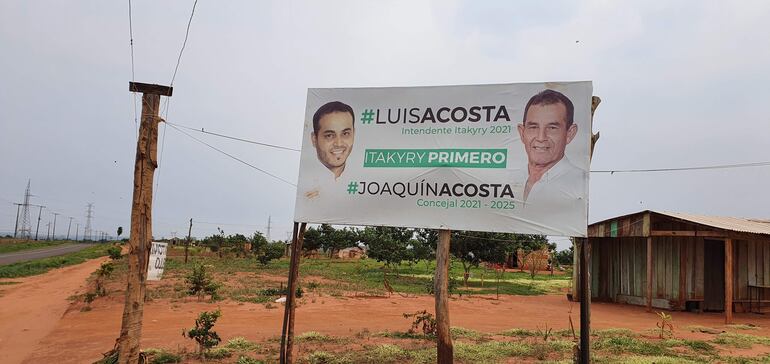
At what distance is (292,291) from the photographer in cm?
666

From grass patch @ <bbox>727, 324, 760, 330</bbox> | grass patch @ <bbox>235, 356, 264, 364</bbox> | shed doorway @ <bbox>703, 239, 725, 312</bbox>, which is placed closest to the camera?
grass patch @ <bbox>235, 356, 264, 364</bbox>

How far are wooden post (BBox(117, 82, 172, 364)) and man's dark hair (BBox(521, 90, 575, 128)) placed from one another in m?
4.93

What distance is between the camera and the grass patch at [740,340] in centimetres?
970

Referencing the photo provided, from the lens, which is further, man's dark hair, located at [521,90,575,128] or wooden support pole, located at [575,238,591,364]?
man's dark hair, located at [521,90,575,128]

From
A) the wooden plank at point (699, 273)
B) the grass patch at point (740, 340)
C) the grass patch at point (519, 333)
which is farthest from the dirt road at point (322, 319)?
the wooden plank at point (699, 273)

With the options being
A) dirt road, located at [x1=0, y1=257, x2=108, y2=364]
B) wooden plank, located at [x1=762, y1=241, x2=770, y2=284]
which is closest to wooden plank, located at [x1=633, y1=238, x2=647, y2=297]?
wooden plank, located at [x1=762, y1=241, x2=770, y2=284]

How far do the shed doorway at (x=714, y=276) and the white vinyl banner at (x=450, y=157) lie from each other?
14.4 meters

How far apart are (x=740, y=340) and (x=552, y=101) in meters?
8.18

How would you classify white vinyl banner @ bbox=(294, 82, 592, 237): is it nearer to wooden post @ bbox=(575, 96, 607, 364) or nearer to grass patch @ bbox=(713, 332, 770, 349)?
wooden post @ bbox=(575, 96, 607, 364)

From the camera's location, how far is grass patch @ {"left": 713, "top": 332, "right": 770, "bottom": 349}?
970 centimetres

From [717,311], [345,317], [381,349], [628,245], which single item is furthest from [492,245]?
[381,349]

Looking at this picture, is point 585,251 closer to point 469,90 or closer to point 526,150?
point 526,150

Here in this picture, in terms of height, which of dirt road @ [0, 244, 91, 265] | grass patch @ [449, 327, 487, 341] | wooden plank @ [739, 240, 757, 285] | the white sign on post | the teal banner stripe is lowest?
dirt road @ [0, 244, 91, 265]

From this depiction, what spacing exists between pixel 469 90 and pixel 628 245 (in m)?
15.0
